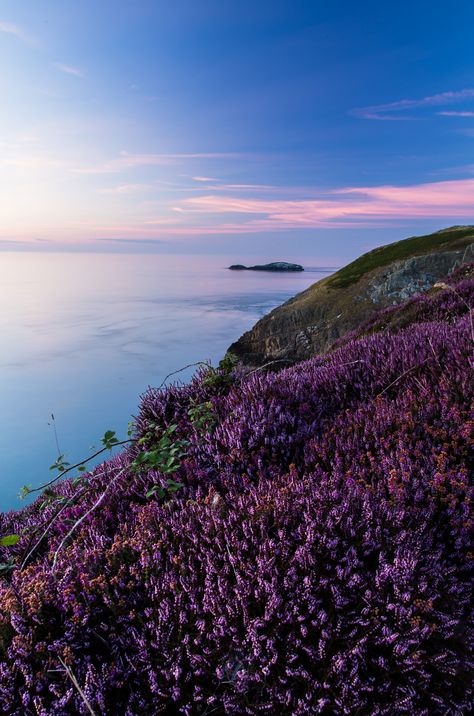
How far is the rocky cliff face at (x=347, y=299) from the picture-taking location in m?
21.2

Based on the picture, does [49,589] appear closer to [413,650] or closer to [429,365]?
[413,650]

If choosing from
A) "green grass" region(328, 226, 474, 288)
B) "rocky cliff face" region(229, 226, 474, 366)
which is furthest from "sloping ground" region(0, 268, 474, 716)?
"green grass" region(328, 226, 474, 288)

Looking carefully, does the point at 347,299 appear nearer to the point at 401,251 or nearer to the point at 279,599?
the point at 401,251

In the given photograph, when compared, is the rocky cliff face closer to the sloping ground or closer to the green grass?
the green grass

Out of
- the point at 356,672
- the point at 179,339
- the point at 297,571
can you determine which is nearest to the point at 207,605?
the point at 297,571

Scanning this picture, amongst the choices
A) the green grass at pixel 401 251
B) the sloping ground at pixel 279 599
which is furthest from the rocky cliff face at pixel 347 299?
the sloping ground at pixel 279 599

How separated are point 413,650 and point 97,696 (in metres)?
1.49

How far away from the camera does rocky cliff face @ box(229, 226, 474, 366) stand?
21172 millimetres

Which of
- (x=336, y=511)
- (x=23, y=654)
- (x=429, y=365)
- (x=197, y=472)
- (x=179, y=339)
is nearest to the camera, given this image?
(x=23, y=654)

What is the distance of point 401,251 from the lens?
28.3m

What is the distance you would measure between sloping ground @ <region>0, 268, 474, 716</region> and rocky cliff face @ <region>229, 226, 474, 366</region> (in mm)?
16071

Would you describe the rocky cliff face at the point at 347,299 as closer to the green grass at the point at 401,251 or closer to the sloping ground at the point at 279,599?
the green grass at the point at 401,251

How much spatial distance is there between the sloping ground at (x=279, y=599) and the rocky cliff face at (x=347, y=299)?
52.7 ft

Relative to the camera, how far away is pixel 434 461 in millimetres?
3375
